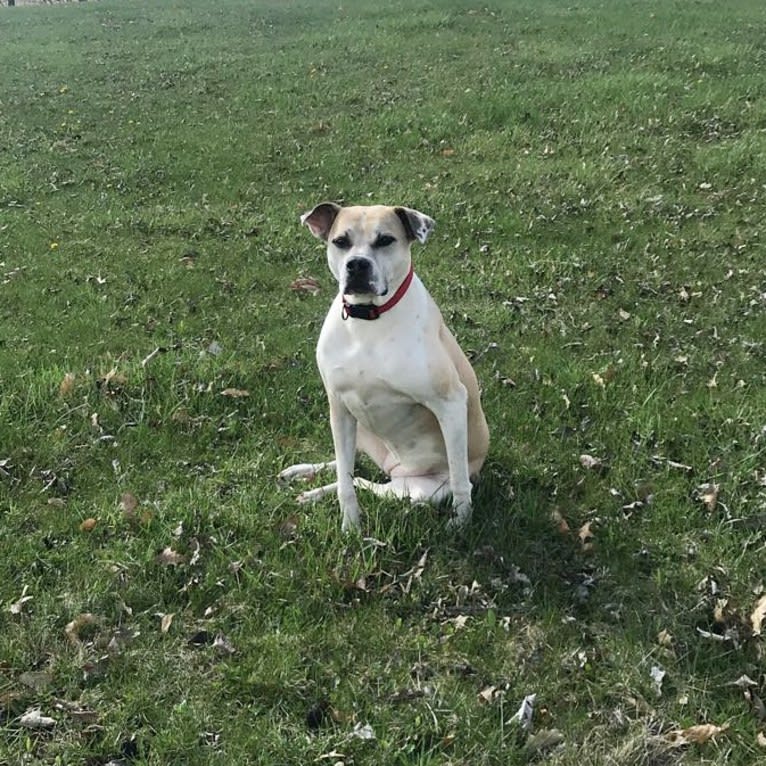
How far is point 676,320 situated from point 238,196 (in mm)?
6516

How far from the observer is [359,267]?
4016 mm

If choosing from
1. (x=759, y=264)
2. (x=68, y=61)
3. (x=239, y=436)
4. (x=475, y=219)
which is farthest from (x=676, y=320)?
(x=68, y=61)

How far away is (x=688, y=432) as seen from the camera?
5.40 metres

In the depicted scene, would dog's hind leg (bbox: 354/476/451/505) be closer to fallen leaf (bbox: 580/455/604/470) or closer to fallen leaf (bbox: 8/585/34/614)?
fallen leaf (bbox: 580/455/604/470)

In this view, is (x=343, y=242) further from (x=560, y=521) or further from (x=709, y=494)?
(x=709, y=494)

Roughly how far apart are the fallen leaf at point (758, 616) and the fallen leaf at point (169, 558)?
114 inches

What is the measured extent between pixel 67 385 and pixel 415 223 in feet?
10.5

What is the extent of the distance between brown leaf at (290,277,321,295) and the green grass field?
120 millimetres

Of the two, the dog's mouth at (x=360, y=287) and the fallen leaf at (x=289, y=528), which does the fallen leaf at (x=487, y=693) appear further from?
the dog's mouth at (x=360, y=287)

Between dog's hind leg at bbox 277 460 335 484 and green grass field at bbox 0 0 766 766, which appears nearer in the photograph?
green grass field at bbox 0 0 766 766

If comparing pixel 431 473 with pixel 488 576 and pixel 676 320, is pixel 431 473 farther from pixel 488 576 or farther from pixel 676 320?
pixel 676 320

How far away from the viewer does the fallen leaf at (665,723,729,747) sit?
3256mm

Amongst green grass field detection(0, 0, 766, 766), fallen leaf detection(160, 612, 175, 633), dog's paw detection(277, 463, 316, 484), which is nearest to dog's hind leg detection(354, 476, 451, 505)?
green grass field detection(0, 0, 766, 766)

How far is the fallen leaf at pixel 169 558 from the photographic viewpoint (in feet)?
14.2
